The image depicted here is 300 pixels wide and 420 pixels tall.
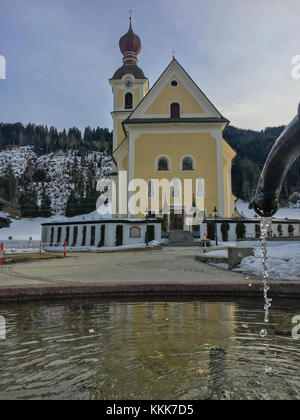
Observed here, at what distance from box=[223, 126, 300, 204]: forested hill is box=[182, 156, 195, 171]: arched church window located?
163 ft

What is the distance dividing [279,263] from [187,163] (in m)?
23.5

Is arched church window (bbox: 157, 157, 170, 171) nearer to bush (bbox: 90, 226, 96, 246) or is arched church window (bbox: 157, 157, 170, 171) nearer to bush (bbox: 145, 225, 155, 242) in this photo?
bush (bbox: 145, 225, 155, 242)

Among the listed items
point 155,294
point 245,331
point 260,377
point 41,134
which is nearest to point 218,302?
point 155,294

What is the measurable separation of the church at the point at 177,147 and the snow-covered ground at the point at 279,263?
64.0 feet

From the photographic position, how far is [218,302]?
6348mm

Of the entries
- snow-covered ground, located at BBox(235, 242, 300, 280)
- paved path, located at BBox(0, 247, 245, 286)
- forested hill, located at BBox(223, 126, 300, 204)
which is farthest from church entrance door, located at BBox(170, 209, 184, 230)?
forested hill, located at BBox(223, 126, 300, 204)

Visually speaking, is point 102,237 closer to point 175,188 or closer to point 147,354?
point 175,188

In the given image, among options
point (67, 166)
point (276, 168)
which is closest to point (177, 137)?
point (276, 168)

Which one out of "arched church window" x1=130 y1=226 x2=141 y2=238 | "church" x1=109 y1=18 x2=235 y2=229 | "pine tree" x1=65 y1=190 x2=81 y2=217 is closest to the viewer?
"arched church window" x1=130 y1=226 x2=141 y2=238

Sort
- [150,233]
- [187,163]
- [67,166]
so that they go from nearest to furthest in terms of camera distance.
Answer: [150,233]
[187,163]
[67,166]

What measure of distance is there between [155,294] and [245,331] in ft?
8.32

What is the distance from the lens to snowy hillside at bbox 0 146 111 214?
438ft

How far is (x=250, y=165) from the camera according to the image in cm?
10025
